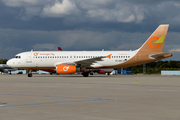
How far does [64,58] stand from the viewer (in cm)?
4116

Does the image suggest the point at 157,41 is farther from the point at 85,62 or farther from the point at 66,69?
the point at 66,69

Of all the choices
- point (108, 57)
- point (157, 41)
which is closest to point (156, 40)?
point (157, 41)

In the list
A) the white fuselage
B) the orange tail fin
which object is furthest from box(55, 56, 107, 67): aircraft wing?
the orange tail fin

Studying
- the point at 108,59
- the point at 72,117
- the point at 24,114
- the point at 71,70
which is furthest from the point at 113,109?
the point at 108,59

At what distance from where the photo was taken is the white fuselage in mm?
40812

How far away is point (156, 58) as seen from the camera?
4075cm

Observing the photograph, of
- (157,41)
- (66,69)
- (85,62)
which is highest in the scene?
(157,41)

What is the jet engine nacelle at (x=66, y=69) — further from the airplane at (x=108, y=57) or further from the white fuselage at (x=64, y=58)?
the white fuselage at (x=64, y=58)

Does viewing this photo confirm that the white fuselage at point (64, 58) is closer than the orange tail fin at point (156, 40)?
No

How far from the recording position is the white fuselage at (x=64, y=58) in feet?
134

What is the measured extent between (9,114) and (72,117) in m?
2.00

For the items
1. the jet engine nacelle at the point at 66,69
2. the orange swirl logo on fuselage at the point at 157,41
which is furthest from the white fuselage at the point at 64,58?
the jet engine nacelle at the point at 66,69

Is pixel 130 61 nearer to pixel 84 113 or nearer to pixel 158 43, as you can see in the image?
pixel 158 43

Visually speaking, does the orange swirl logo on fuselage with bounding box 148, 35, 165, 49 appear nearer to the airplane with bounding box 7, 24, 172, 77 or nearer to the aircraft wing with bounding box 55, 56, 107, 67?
the airplane with bounding box 7, 24, 172, 77
